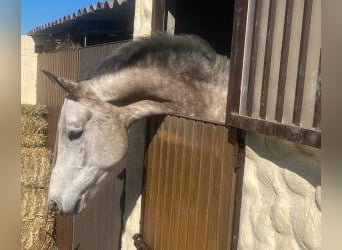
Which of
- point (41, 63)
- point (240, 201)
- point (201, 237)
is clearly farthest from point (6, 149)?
point (41, 63)

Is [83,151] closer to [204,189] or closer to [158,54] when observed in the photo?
[158,54]

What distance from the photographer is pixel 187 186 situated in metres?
2.18

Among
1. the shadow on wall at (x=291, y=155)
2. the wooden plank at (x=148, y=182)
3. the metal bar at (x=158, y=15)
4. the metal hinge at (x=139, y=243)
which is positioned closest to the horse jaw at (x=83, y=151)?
the wooden plank at (x=148, y=182)

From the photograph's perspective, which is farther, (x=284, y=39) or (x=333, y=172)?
(x=284, y=39)

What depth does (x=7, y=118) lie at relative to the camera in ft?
1.44

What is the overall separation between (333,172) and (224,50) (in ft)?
12.0

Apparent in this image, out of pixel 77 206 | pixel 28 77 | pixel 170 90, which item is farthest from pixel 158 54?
pixel 28 77

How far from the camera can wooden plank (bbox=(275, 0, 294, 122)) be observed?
139 centimetres

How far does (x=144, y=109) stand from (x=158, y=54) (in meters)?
0.33

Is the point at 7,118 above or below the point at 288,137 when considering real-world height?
above

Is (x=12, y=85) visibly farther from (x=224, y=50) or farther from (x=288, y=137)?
(x=224, y=50)

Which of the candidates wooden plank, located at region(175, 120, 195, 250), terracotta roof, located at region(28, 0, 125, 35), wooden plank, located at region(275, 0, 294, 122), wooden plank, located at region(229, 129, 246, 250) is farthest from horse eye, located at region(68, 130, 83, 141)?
terracotta roof, located at region(28, 0, 125, 35)

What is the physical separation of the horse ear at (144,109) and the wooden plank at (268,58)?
101 centimetres

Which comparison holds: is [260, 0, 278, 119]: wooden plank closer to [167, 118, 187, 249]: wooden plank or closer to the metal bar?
[167, 118, 187, 249]: wooden plank
